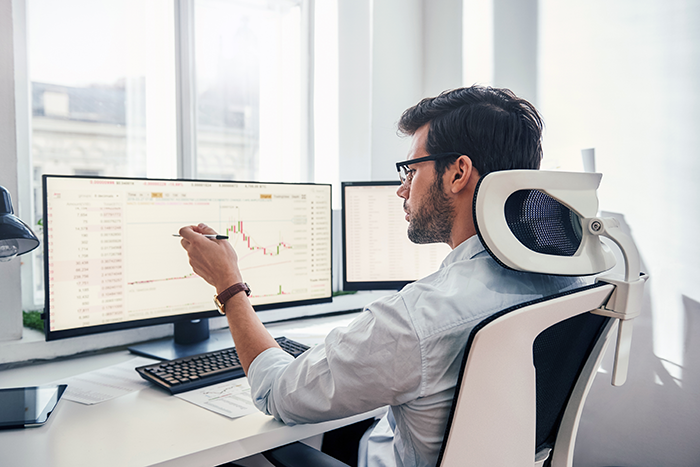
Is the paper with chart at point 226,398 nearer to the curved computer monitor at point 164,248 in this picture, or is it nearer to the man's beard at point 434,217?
the curved computer monitor at point 164,248

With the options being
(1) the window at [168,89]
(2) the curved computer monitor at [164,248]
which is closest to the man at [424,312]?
(2) the curved computer monitor at [164,248]

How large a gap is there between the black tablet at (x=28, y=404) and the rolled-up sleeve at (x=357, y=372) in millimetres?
447

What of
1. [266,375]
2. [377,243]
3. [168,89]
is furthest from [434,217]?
[168,89]

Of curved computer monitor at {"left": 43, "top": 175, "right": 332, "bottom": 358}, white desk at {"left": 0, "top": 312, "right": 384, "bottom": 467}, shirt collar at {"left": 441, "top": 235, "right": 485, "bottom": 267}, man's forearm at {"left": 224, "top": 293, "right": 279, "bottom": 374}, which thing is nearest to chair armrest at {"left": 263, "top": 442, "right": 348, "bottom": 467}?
white desk at {"left": 0, "top": 312, "right": 384, "bottom": 467}

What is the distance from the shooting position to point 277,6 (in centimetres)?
194

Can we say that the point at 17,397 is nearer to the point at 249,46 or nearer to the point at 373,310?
the point at 373,310

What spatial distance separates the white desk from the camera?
0.75m

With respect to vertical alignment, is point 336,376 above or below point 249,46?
below

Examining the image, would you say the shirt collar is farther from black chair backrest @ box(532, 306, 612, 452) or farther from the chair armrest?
the chair armrest

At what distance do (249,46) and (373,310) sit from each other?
1.54 m

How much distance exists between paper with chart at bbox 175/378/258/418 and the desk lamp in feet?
1.43

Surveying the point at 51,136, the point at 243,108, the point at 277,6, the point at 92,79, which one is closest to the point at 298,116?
the point at 243,108

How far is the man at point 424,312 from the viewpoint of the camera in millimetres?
654

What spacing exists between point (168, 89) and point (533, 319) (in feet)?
4.96
